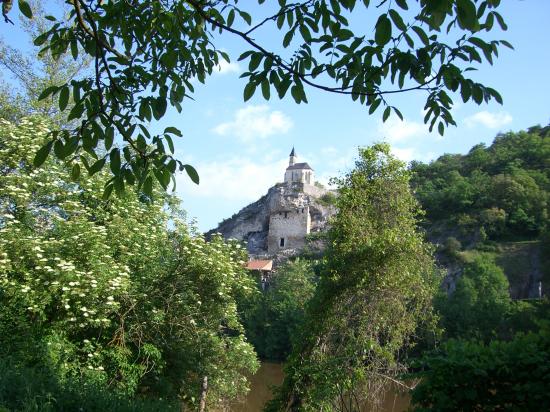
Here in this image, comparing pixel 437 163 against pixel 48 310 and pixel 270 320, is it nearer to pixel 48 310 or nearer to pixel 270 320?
pixel 270 320

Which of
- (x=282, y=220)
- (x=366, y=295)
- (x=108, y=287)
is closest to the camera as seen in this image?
(x=366, y=295)

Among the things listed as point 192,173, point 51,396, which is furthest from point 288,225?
point 192,173

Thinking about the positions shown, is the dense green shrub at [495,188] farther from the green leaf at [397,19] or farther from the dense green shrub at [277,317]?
the green leaf at [397,19]

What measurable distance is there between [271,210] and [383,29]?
7666 centimetres

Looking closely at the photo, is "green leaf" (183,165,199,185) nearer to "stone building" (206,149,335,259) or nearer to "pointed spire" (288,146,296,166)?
"stone building" (206,149,335,259)

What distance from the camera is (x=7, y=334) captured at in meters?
9.62

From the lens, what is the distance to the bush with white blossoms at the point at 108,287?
9.71m

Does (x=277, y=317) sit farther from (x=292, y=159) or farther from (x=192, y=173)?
(x=292, y=159)

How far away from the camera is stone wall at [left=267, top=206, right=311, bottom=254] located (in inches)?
2975

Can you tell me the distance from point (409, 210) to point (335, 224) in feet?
A: 5.33

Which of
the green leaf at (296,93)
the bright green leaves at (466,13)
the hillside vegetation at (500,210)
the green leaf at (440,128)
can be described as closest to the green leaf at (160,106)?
the green leaf at (296,93)

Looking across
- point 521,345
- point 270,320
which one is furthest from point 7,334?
point 270,320

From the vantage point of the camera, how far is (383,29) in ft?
8.99

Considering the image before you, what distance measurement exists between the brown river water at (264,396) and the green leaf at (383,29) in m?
11.3
